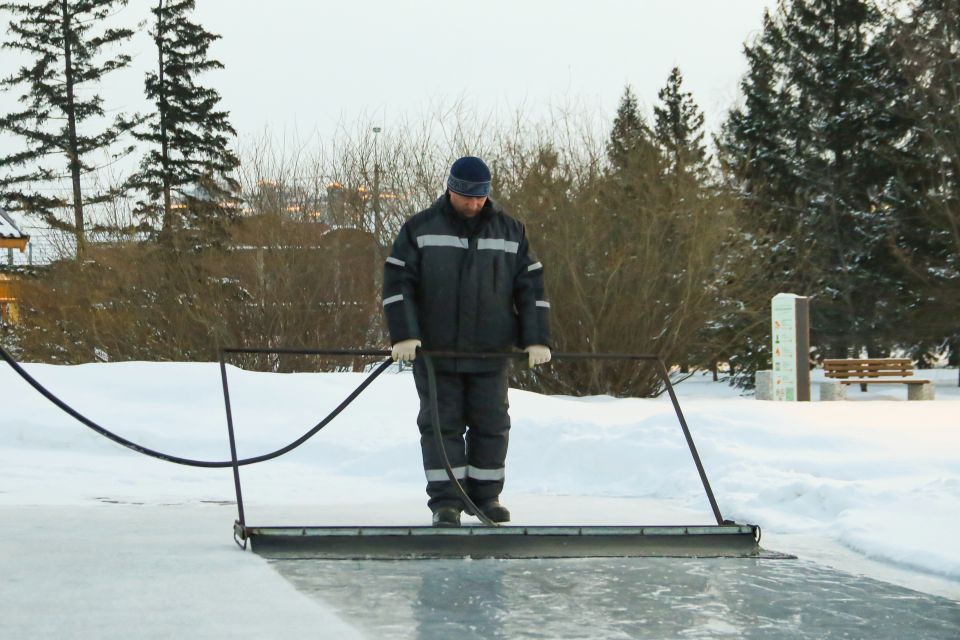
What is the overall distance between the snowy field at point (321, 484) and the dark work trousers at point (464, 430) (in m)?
0.67

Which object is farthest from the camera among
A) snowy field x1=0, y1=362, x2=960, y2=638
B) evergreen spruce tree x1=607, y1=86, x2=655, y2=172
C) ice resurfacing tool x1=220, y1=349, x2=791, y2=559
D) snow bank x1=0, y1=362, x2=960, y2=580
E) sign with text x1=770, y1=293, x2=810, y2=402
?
evergreen spruce tree x1=607, y1=86, x2=655, y2=172

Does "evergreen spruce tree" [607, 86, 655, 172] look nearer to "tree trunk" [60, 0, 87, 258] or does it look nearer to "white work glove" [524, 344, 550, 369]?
"white work glove" [524, 344, 550, 369]

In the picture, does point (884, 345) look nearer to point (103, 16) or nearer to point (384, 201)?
point (384, 201)

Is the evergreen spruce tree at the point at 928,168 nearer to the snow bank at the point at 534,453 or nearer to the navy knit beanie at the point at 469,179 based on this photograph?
the snow bank at the point at 534,453

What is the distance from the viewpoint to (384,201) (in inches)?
875

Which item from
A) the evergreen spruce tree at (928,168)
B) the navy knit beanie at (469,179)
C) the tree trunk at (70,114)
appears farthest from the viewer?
the tree trunk at (70,114)

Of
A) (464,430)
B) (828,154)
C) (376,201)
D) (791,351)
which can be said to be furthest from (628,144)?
(828,154)

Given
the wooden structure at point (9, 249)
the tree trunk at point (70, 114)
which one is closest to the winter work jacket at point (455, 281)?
the wooden structure at point (9, 249)

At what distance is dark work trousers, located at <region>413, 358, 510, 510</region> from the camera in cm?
672

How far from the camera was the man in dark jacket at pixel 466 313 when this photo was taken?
6.63 m

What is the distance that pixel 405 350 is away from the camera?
640 cm

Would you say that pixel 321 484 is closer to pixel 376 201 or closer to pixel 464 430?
pixel 464 430

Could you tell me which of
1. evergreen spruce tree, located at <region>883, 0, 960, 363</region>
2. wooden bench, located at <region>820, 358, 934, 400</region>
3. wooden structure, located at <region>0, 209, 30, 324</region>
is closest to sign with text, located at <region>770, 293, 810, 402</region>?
wooden bench, located at <region>820, 358, 934, 400</region>

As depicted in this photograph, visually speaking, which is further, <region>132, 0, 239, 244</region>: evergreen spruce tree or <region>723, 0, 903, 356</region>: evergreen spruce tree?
<region>132, 0, 239, 244</region>: evergreen spruce tree
